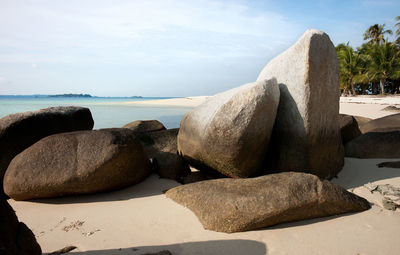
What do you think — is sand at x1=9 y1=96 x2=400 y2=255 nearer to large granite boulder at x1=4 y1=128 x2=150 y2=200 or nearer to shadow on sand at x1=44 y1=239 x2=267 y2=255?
shadow on sand at x1=44 y1=239 x2=267 y2=255

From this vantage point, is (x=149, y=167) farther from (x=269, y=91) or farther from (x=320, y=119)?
(x=320, y=119)

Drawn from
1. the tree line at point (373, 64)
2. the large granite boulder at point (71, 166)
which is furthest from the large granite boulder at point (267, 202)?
the tree line at point (373, 64)

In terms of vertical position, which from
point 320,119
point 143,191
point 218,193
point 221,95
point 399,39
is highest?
point 399,39

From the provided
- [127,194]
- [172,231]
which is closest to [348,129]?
[127,194]

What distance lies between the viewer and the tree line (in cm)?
2981

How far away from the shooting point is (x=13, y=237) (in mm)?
1994

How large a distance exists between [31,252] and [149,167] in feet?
9.21

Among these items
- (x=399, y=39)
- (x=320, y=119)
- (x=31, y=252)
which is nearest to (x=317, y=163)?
A: (x=320, y=119)

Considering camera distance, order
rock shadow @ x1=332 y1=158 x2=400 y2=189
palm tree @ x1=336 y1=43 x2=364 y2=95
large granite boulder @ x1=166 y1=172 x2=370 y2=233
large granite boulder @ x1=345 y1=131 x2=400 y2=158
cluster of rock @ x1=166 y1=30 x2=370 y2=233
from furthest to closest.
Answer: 1. palm tree @ x1=336 y1=43 x2=364 y2=95
2. large granite boulder @ x1=345 y1=131 x2=400 y2=158
3. rock shadow @ x1=332 y1=158 x2=400 y2=189
4. cluster of rock @ x1=166 y1=30 x2=370 y2=233
5. large granite boulder @ x1=166 y1=172 x2=370 y2=233

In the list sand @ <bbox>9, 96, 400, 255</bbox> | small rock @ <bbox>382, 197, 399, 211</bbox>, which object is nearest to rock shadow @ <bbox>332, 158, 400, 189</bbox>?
sand @ <bbox>9, 96, 400, 255</bbox>

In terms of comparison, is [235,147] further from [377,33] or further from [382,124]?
[377,33]

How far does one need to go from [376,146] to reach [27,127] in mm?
6197

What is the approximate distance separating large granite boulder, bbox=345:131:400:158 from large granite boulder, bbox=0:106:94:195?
5.43 m

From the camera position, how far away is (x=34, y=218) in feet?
11.2
